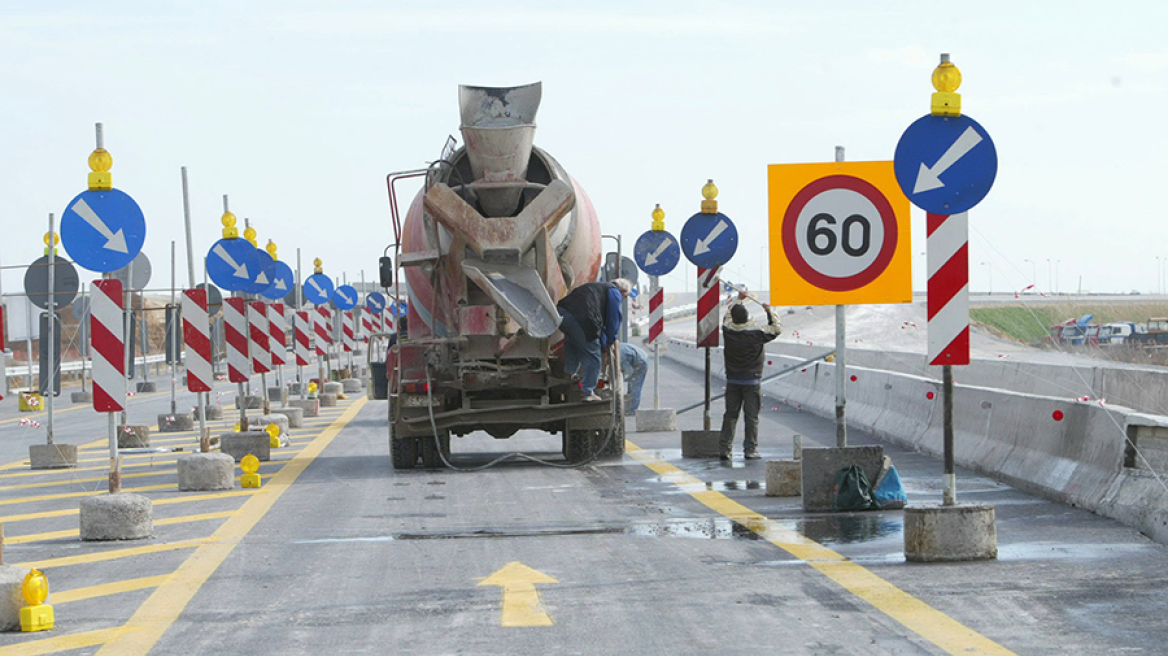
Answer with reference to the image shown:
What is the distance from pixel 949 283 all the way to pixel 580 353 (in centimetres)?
660

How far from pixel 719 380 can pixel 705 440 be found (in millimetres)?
19702

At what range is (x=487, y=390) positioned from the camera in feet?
50.9

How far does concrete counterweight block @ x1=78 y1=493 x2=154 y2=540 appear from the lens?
10.4 m

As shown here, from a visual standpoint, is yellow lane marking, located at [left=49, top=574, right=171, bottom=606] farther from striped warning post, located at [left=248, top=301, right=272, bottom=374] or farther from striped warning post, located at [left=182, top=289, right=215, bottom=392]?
striped warning post, located at [left=248, top=301, right=272, bottom=374]

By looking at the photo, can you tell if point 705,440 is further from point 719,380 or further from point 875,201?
point 719,380

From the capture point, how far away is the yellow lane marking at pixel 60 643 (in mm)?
6562

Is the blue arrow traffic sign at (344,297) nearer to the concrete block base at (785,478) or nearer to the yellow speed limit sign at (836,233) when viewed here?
the concrete block base at (785,478)

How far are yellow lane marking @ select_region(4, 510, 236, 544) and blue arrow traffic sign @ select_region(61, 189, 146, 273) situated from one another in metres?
2.03

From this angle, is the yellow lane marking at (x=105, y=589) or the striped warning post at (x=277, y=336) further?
the striped warning post at (x=277, y=336)

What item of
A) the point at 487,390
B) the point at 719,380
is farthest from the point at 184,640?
the point at 719,380

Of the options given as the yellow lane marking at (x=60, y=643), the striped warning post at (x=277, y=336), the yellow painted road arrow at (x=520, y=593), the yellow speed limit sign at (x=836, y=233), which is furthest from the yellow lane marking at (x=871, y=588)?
the striped warning post at (x=277, y=336)

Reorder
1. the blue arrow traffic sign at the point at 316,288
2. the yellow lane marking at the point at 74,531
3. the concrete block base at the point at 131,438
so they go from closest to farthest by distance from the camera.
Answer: the yellow lane marking at the point at 74,531 → the concrete block base at the point at 131,438 → the blue arrow traffic sign at the point at 316,288

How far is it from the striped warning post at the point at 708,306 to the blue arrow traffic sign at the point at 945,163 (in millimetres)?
7929

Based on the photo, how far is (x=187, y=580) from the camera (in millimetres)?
8438
